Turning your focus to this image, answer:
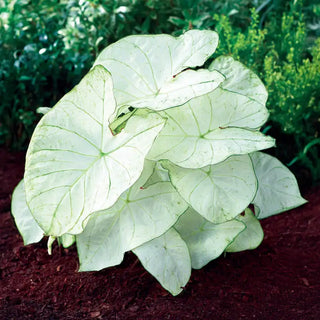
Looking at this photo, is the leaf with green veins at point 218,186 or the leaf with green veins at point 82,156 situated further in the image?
the leaf with green veins at point 218,186

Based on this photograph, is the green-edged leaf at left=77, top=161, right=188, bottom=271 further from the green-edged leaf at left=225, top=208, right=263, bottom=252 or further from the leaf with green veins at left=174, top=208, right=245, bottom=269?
the green-edged leaf at left=225, top=208, right=263, bottom=252

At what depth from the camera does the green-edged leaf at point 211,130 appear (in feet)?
4.80

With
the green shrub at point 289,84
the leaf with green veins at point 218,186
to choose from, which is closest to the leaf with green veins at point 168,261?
the leaf with green veins at point 218,186

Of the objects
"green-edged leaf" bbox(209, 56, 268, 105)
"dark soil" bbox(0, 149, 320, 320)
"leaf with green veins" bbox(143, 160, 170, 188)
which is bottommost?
"dark soil" bbox(0, 149, 320, 320)

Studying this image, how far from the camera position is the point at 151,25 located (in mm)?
3168

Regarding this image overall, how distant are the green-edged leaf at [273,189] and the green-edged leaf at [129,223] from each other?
29 cm

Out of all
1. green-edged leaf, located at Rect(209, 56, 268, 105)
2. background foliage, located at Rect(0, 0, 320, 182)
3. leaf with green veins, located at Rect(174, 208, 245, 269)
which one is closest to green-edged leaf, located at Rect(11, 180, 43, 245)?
leaf with green veins, located at Rect(174, 208, 245, 269)

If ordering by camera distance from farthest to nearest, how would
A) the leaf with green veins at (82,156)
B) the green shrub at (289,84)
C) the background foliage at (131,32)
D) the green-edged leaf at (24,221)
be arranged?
the background foliage at (131,32) < the green shrub at (289,84) < the green-edged leaf at (24,221) < the leaf with green veins at (82,156)

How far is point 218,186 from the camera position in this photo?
1.54 metres

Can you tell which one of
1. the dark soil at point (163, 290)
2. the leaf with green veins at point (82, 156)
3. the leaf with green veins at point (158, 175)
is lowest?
the dark soil at point (163, 290)

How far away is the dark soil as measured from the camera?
1592 mm

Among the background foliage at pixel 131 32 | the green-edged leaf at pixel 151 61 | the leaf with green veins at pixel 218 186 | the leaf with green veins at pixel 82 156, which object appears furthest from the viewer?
the background foliage at pixel 131 32

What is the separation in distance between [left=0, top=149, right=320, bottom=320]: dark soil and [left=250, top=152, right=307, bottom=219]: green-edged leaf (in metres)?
0.23

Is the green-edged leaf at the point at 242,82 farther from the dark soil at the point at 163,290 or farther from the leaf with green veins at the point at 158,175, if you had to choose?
the dark soil at the point at 163,290
